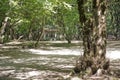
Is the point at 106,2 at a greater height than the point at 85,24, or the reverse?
the point at 106,2

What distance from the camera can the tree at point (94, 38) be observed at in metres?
10.5

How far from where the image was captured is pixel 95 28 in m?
10.7

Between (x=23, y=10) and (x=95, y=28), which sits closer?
(x=95, y=28)

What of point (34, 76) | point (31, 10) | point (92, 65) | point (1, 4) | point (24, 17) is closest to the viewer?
point (92, 65)

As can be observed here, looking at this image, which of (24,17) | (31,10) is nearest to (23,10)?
(31,10)

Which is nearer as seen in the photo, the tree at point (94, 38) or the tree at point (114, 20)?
the tree at point (94, 38)

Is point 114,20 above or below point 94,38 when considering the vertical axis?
above

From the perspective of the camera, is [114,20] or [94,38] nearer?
[94,38]

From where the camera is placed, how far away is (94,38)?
10625 millimetres

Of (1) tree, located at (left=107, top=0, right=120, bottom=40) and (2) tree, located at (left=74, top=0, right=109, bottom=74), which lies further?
(1) tree, located at (left=107, top=0, right=120, bottom=40)

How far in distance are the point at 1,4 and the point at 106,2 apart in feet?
49.5

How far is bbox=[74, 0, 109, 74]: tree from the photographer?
412 inches

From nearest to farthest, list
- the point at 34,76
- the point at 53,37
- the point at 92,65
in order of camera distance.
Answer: the point at 92,65, the point at 34,76, the point at 53,37

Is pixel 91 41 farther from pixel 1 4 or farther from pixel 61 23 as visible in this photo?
pixel 61 23
